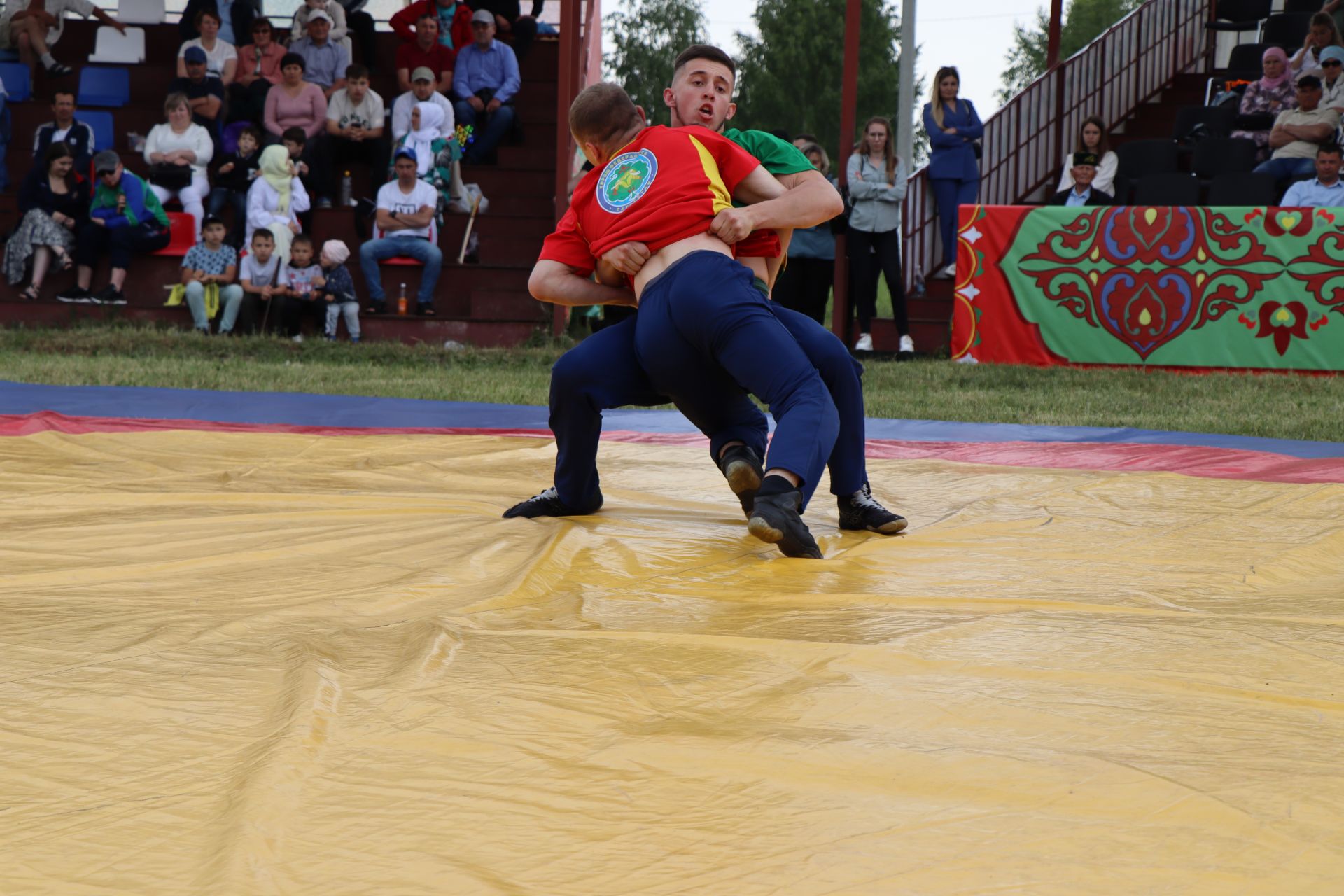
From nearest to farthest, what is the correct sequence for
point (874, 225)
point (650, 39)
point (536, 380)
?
point (536, 380) → point (874, 225) → point (650, 39)

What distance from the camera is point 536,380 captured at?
740 centimetres

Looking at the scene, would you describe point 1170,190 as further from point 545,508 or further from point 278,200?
point 545,508

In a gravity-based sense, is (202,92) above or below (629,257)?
above

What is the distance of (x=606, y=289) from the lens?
122 inches

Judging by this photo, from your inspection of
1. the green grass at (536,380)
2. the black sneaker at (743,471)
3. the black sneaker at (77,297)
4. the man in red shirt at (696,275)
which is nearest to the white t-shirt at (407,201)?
the green grass at (536,380)

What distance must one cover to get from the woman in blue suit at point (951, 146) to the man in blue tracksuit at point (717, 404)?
669cm

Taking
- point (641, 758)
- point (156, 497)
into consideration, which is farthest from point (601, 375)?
point (641, 758)

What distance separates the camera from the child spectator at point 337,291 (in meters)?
9.00

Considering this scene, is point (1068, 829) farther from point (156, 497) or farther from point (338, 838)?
Answer: point (156, 497)

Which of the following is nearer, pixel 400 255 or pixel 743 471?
pixel 743 471

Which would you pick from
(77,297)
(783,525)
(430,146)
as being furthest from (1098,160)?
(783,525)

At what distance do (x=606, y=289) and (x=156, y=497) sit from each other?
1.16 m

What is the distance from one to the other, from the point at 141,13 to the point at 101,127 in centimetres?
247

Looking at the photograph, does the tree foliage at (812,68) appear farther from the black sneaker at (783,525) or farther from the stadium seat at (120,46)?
the black sneaker at (783,525)
